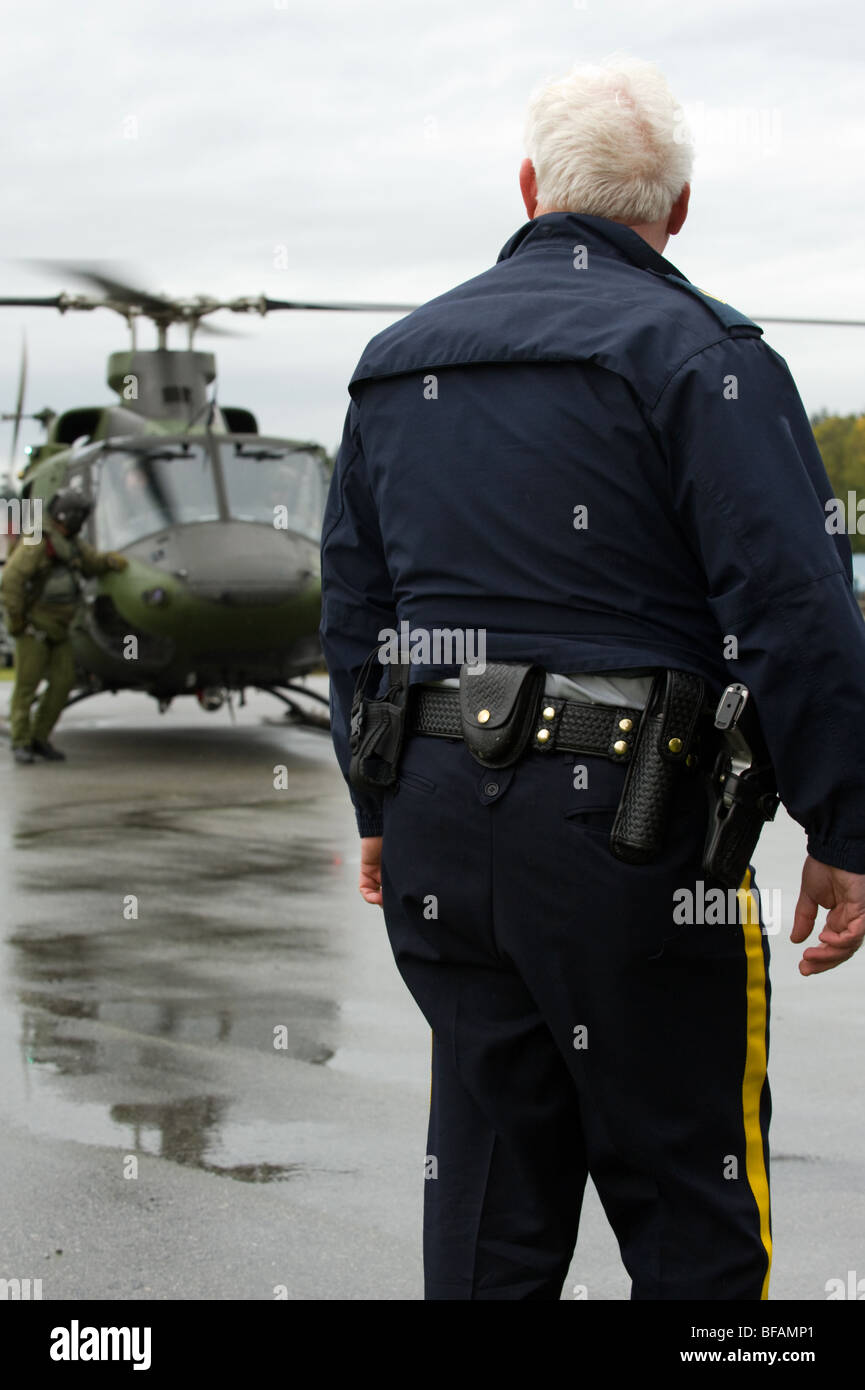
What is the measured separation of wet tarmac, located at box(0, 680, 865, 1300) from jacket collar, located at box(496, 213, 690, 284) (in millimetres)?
2115

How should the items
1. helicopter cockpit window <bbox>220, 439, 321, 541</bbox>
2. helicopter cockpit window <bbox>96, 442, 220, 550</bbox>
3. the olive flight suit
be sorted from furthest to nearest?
helicopter cockpit window <bbox>220, 439, 321, 541</bbox>, helicopter cockpit window <bbox>96, 442, 220, 550</bbox>, the olive flight suit

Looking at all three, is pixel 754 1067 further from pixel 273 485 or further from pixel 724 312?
pixel 273 485

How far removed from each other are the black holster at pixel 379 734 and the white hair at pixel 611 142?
789mm

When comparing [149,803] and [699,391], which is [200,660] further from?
[699,391]

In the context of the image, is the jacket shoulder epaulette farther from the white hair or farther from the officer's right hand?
the officer's right hand

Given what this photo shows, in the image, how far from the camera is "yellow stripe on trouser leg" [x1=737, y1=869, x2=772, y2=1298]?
2.46 m

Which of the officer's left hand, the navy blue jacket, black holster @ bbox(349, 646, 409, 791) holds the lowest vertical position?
the officer's left hand

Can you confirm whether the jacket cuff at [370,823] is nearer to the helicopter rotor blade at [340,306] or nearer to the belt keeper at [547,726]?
the belt keeper at [547,726]

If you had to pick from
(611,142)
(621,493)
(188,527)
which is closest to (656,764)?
(621,493)

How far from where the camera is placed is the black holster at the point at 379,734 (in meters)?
2.66

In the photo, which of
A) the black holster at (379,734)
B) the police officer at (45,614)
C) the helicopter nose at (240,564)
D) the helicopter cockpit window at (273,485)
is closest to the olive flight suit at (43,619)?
the police officer at (45,614)

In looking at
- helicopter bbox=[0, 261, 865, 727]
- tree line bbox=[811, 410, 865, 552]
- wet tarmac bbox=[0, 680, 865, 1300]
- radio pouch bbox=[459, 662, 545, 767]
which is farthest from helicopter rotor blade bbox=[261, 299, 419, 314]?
tree line bbox=[811, 410, 865, 552]
